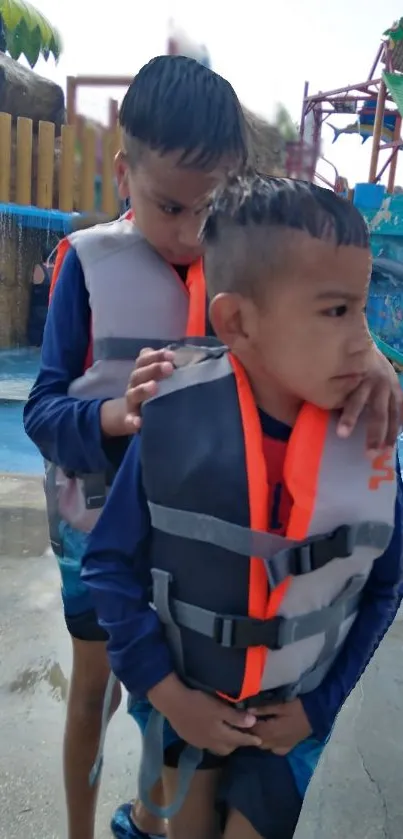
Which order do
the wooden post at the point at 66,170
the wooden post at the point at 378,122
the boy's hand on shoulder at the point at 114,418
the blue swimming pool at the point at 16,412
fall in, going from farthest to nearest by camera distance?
the wooden post at the point at 378,122
the wooden post at the point at 66,170
the blue swimming pool at the point at 16,412
the boy's hand on shoulder at the point at 114,418

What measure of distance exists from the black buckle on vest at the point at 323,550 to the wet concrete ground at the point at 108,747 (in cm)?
109

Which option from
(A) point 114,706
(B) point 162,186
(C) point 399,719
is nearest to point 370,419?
(B) point 162,186

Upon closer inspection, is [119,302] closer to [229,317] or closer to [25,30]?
[229,317]

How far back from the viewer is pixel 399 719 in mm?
2328

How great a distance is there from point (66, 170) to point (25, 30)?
554cm

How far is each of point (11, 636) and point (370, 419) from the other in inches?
79.4

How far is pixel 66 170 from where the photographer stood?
474 inches

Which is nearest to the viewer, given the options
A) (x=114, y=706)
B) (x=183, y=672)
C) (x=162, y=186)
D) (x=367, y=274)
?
(x=367, y=274)

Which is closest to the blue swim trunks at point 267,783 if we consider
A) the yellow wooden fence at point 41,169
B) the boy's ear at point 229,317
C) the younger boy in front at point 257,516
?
the younger boy in front at point 257,516

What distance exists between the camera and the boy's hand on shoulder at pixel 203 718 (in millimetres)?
1157

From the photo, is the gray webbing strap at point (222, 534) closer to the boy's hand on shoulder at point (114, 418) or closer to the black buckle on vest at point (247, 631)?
the black buckle on vest at point (247, 631)

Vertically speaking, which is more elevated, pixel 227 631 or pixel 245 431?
pixel 245 431

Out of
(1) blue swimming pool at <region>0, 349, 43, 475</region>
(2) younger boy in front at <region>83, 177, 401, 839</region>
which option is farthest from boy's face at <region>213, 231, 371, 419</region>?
(1) blue swimming pool at <region>0, 349, 43, 475</region>

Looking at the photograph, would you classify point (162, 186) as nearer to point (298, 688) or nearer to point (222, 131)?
point (222, 131)
